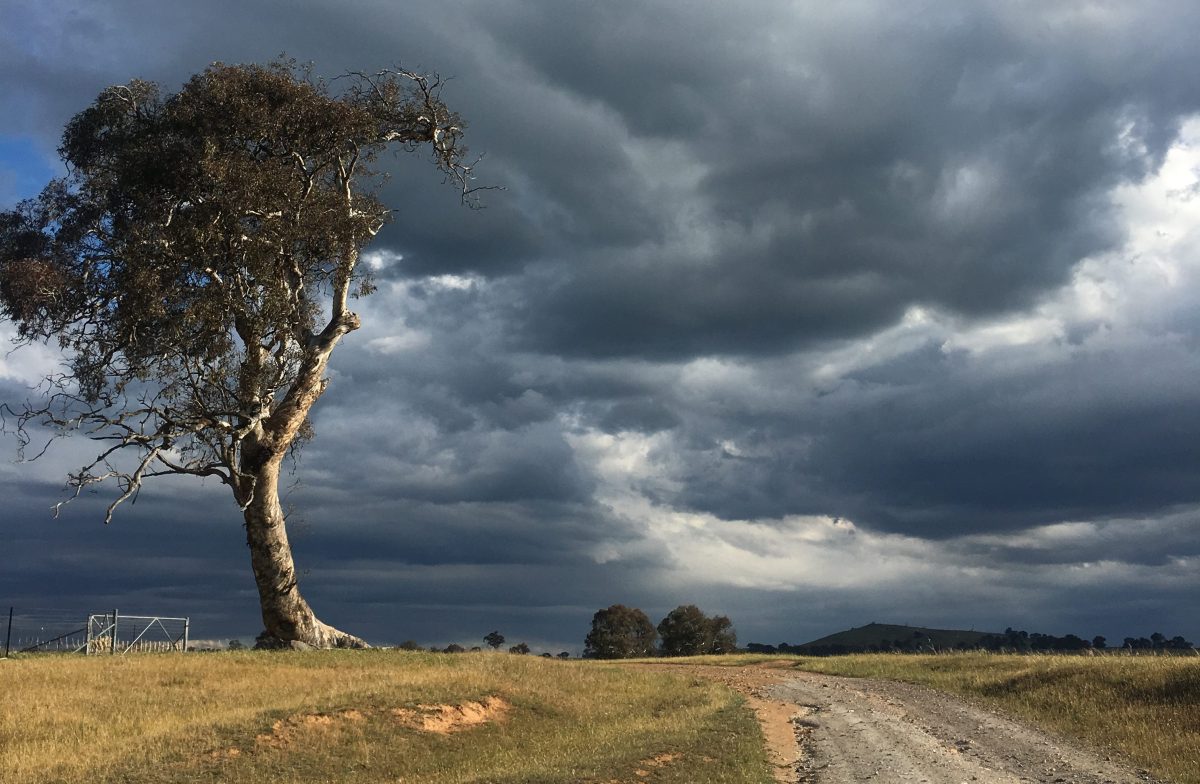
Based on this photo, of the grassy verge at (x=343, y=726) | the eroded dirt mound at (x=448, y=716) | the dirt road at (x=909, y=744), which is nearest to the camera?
the dirt road at (x=909, y=744)

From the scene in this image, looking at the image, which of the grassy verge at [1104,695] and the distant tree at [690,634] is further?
the distant tree at [690,634]

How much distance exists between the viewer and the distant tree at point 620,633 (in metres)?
91.3

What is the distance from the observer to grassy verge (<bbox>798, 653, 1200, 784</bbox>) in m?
→ 21.0

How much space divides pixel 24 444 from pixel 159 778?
22643 mm

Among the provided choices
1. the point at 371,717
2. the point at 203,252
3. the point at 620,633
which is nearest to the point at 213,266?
the point at 203,252

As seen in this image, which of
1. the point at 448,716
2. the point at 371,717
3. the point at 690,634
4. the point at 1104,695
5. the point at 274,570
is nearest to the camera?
the point at 371,717

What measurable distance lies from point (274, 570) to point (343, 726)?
16.4 m

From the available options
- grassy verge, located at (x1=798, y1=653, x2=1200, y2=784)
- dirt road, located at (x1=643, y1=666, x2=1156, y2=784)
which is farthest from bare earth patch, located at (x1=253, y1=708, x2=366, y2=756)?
grassy verge, located at (x1=798, y1=653, x2=1200, y2=784)

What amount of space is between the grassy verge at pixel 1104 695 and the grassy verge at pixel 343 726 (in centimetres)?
796

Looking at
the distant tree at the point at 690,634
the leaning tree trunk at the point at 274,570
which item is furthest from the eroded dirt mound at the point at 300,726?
the distant tree at the point at 690,634

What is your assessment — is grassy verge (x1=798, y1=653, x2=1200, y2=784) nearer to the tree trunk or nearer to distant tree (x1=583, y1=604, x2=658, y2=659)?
the tree trunk

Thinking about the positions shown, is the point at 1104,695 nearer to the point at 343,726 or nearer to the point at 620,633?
the point at 343,726

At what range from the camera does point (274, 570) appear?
36.7 m

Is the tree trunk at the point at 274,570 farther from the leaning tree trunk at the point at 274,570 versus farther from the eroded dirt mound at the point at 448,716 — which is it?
the eroded dirt mound at the point at 448,716
